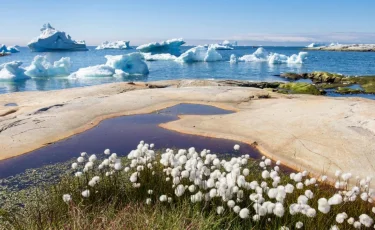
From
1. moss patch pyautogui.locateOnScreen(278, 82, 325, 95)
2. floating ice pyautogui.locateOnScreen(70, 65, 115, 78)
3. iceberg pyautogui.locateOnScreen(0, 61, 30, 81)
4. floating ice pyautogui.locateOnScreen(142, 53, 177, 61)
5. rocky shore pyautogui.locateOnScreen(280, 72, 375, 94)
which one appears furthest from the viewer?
floating ice pyautogui.locateOnScreen(142, 53, 177, 61)

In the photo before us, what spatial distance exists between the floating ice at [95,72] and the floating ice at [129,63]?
1120 millimetres

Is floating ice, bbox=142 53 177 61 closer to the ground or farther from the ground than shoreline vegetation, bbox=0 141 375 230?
closer to the ground

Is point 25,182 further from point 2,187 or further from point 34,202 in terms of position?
point 34,202

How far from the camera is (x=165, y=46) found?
84.4 m

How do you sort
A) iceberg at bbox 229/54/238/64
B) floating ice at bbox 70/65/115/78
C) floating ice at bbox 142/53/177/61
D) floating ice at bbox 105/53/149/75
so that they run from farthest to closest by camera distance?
1. floating ice at bbox 142/53/177/61
2. iceberg at bbox 229/54/238/64
3. floating ice at bbox 105/53/149/75
4. floating ice at bbox 70/65/115/78

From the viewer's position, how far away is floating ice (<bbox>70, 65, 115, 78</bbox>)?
45625 mm

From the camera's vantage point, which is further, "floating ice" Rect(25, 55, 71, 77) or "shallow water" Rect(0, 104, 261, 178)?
"floating ice" Rect(25, 55, 71, 77)

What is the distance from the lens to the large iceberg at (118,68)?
45.9m

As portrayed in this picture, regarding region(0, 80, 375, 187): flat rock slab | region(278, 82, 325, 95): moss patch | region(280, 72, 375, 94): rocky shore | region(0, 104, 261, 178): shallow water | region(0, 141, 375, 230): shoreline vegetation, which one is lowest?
region(280, 72, 375, 94): rocky shore

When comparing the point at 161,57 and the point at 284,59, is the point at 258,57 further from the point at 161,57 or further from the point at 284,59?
the point at 161,57

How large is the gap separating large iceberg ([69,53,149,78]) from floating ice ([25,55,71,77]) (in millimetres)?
2189

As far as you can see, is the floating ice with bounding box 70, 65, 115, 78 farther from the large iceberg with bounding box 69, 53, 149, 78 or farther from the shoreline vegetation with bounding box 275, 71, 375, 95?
the shoreline vegetation with bounding box 275, 71, 375, 95

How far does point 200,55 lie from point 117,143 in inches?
2489

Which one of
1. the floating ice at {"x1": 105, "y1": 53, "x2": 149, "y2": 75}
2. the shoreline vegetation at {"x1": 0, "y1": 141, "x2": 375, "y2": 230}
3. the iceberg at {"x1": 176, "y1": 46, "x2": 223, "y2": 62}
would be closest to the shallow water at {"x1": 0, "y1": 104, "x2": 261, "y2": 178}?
the shoreline vegetation at {"x1": 0, "y1": 141, "x2": 375, "y2": 230}
